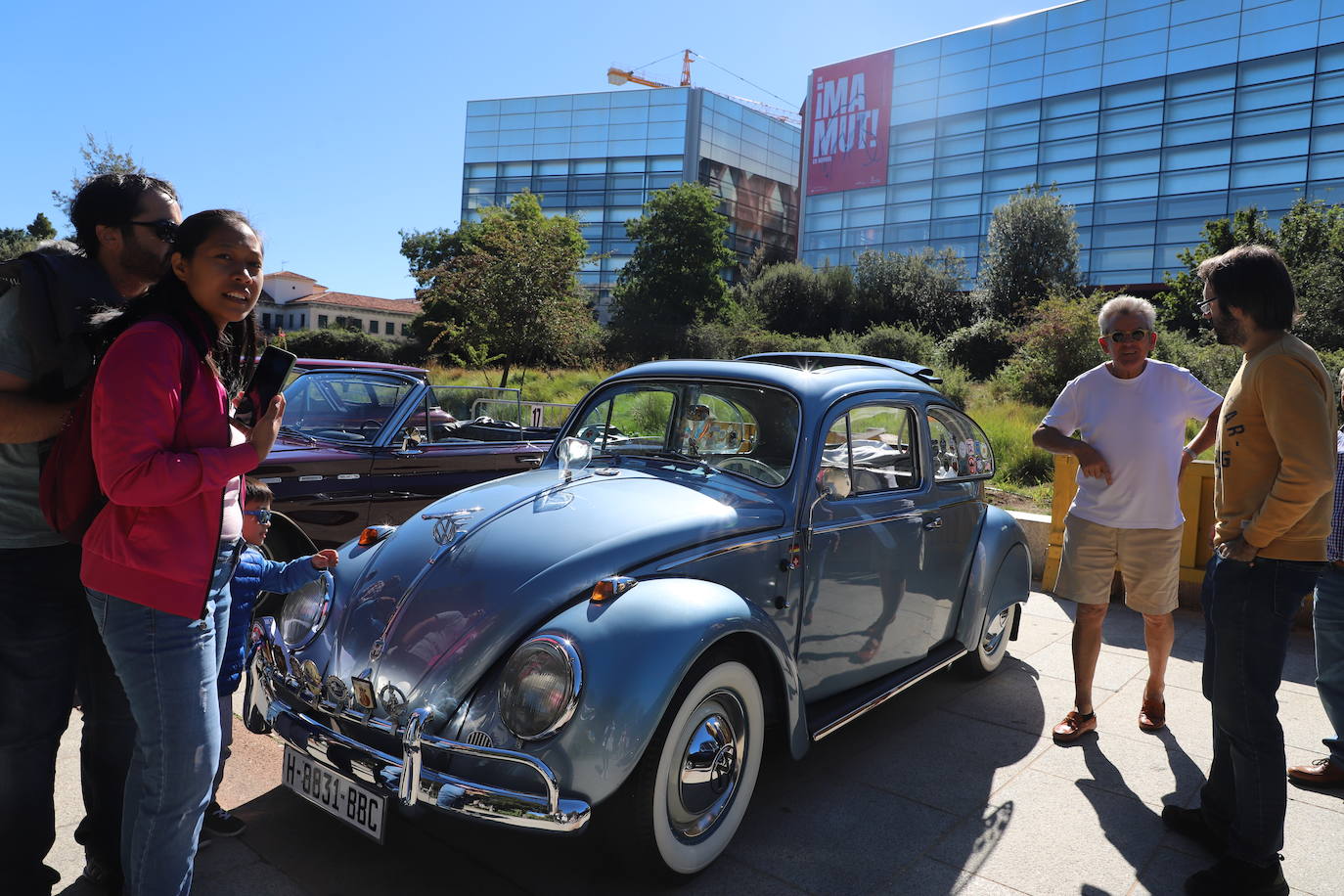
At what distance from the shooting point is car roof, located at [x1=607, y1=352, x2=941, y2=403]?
3922 millimetres

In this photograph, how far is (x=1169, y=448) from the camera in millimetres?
4125

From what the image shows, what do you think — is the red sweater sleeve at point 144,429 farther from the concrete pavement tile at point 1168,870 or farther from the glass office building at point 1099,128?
the glass office building at point 1099,128

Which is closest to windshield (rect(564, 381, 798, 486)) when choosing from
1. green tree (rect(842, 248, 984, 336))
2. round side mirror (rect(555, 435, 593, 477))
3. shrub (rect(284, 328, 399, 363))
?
round side mirror (rect(555, 435, 593, 477))

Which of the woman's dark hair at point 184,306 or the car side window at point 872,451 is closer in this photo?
the woman's dark hair at point 184,306

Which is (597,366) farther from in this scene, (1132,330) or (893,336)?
(1132,330)

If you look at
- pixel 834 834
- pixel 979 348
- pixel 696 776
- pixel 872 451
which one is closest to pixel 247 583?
pixel 696 776

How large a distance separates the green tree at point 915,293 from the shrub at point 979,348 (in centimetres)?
375

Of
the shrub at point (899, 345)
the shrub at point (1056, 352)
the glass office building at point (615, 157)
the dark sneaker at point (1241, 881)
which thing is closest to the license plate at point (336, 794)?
the dark sneaker at point (1241, 881)

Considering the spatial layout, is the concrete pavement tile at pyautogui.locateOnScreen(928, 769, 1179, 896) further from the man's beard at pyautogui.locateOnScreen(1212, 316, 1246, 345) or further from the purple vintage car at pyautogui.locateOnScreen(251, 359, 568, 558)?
the purple vintage car at pyautogui.locateOnScreen(251, 359, 568, 558)

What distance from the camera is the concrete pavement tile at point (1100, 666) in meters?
5.24

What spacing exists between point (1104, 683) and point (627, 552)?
3685 millimetres

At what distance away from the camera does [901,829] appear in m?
3.34

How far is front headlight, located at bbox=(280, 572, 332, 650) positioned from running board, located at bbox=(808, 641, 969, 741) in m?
1.95

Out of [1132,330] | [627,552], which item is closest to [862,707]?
[627,552]
